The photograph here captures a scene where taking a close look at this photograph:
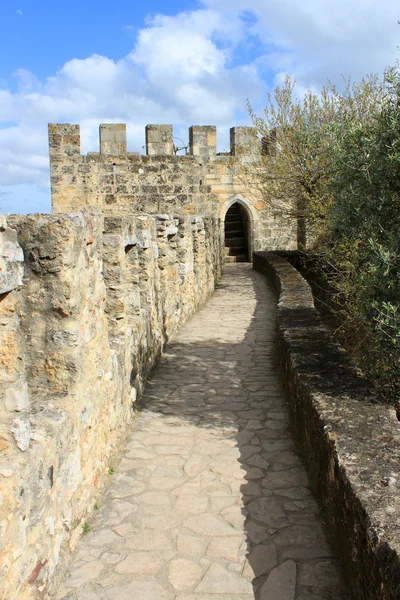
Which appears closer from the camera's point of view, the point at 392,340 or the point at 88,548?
the point at 88,548

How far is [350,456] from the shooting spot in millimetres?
3266

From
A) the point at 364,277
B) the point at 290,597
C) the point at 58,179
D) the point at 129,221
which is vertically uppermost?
the point at 58,179

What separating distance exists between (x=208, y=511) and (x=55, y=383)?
1311 millimetres

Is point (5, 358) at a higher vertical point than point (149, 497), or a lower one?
higher

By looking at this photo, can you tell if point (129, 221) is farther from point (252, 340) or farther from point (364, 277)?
point (252, 340)

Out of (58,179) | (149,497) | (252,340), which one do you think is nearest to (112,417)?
(149,497)

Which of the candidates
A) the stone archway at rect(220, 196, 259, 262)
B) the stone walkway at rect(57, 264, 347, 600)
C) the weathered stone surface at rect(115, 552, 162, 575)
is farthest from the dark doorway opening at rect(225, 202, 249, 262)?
the weathered stone surface at rect(115, 552, 162, 575)

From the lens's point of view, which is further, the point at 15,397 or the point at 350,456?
the point at 350,456

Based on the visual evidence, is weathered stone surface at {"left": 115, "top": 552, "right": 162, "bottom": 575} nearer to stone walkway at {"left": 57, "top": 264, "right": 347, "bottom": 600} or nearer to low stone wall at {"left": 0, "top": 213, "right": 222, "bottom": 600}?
stone walkway at {"left": 57, "top": 264, "right": 347, "bottom": 600}

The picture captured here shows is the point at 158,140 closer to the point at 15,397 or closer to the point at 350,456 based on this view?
the point at 350,456

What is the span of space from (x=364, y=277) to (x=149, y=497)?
2.36m

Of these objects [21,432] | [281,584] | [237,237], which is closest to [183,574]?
[281,584]

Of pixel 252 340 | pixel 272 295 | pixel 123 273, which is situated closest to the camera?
pixel 123 273

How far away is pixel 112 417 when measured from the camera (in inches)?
181
